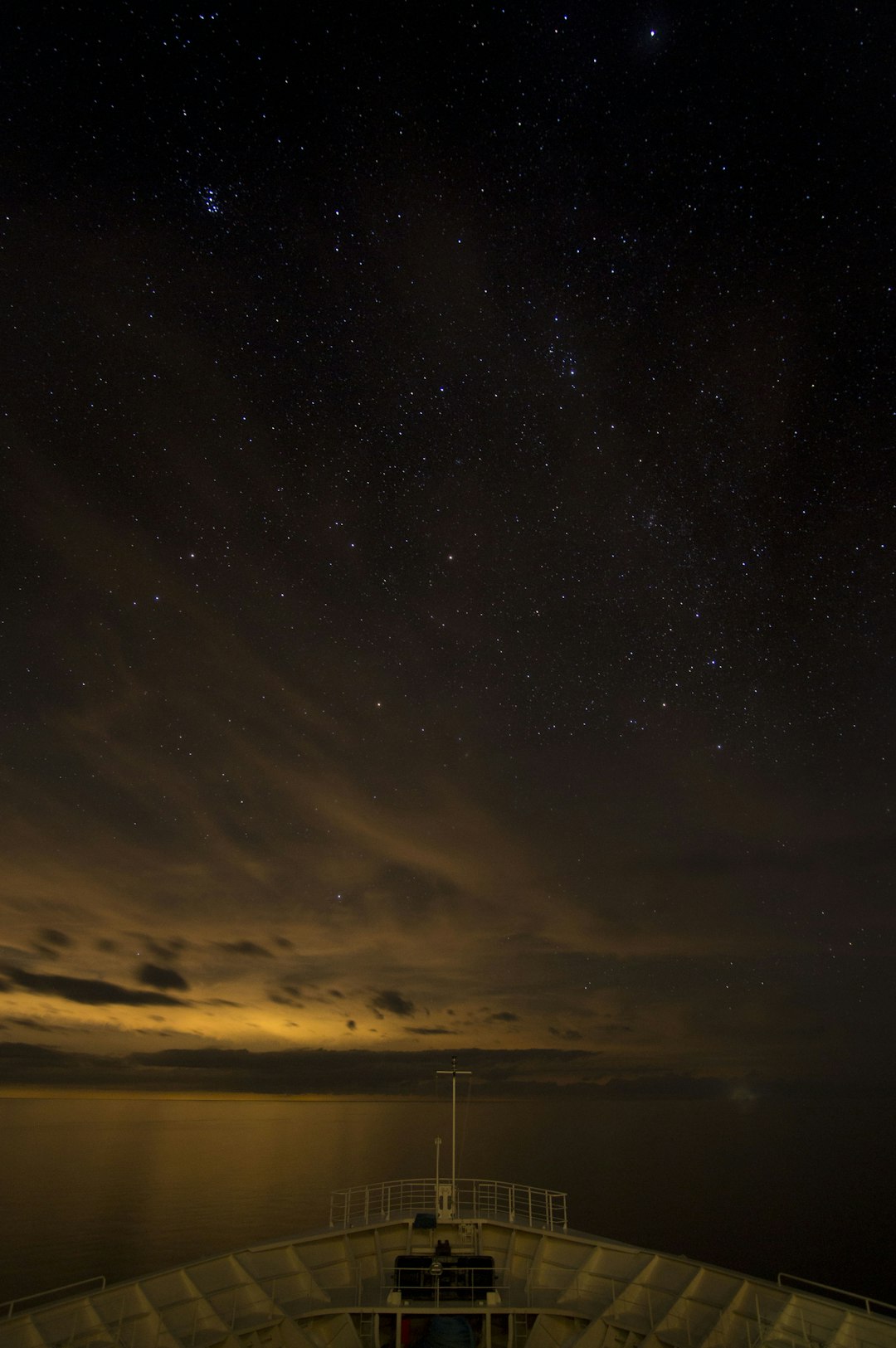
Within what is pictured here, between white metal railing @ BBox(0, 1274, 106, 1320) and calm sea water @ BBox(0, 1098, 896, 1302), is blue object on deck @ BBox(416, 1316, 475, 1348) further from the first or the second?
calm sea water @ BBox(0, 1098, 896, 1302)

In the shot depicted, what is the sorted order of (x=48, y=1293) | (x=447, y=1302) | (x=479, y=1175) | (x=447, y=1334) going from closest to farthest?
1. (x=48, y=1293)
2. (x=447, y=1334)
3. (x=447, y=1302)
4. (x=479, y=1175)

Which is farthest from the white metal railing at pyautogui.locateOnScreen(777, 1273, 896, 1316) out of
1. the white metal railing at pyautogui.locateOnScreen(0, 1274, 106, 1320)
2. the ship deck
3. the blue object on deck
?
the white metal railing at pyautogui.locateOnScreen(0, 1274, 106, 1320)

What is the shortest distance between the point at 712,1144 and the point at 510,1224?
13073 centimetres

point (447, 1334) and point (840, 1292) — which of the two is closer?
Result: point (840, 1292)

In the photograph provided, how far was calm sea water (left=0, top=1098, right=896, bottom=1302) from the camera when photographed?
4384cm

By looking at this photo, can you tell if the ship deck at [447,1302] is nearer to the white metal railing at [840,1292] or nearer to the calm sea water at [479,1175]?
the white metal railing at [840,1292]

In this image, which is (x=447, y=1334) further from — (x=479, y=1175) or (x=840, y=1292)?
(x=479, y=1175)

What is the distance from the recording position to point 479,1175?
240 ft

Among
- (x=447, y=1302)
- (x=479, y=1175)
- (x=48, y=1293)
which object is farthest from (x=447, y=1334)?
(x=479, y=1175)

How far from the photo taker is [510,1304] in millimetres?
15188

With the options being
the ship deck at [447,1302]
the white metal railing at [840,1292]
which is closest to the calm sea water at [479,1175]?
the white metal railing at [840,1292]

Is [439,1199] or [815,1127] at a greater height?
[439,1199]

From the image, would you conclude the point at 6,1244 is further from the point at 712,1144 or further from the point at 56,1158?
the point at 712,1144

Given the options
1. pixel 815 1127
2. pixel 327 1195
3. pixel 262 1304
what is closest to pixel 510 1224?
pixel 262 1304
